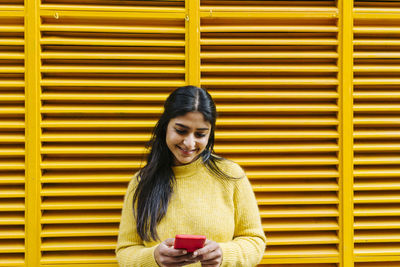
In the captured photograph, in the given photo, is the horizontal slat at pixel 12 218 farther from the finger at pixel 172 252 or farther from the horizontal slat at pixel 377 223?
the horizontal slat at pixel 377 223

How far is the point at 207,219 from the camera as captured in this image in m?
1.63

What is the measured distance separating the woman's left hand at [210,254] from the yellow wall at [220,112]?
0.71 m

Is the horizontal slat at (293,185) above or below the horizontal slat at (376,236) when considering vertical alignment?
above

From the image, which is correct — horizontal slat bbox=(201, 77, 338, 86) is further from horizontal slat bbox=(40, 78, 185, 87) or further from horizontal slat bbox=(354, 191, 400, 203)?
horizontal slat bbox=(354, 191, 400, 203)

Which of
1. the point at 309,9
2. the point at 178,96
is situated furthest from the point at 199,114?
the point at 309,9

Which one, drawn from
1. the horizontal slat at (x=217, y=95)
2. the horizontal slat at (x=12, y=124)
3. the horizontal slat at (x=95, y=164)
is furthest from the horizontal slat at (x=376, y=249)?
the horizontal slat at (x=12, y=124)

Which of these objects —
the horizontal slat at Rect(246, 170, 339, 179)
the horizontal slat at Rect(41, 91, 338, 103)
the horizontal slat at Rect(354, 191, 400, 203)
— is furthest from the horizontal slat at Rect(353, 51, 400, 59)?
the horizontal slat at Rect(354, 191, 400, 203)

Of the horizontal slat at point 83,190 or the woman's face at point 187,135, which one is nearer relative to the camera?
the woman's face at point 187,135

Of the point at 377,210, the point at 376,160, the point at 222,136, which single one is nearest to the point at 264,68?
the point at 222,136

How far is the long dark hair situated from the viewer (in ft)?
5.20

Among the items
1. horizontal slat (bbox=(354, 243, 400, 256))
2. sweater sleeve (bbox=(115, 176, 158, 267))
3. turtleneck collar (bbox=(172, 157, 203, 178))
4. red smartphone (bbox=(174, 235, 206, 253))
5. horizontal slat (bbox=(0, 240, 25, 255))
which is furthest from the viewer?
horizontal slat (bbox=(354, 243, 400, 256))

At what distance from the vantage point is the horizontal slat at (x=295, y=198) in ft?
7.08

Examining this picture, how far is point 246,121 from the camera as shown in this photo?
2180 millimetres

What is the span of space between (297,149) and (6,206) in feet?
6.02
